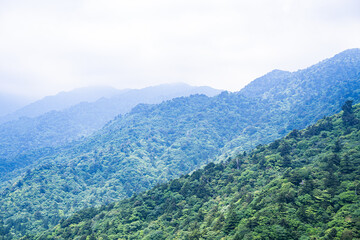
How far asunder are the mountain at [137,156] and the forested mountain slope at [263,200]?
48.3 metres

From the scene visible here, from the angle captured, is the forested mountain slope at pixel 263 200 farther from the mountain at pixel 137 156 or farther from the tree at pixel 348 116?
the mountain at pixel 137 156

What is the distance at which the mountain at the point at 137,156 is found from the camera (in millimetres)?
108438

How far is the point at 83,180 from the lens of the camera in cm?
13762

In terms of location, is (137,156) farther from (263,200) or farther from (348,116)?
(263,200)

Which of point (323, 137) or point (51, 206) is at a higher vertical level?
point (323, 137)

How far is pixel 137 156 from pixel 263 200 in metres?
123

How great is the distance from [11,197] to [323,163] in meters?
112

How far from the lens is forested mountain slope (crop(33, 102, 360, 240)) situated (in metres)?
32.4

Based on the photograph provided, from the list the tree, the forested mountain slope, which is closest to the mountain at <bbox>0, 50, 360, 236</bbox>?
the forested mountain slope

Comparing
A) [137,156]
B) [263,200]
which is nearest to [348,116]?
[263,200]

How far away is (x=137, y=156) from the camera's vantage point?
156m

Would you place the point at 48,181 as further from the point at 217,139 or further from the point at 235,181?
the point at 217,139

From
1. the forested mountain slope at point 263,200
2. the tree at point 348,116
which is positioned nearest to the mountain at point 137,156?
the forested mountain slope at point 263,200

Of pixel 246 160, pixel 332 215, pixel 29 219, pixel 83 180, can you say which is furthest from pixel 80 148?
pixel 332 215
